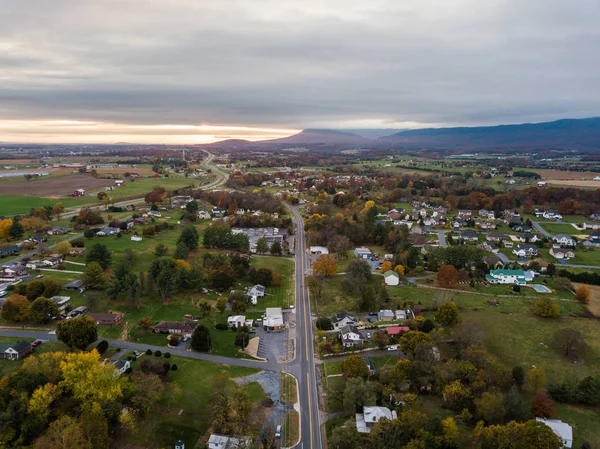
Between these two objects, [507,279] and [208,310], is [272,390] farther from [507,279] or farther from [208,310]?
[507,279]

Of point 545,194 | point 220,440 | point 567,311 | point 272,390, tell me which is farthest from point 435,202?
point 220,440

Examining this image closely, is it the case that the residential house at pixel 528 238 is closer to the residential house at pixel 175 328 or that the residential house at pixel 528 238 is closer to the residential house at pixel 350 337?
the residential house at pixel 350 337

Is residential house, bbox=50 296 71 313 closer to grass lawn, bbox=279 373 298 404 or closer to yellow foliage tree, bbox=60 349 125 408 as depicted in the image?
yellow foliage tree, bbox=60 349 125 408

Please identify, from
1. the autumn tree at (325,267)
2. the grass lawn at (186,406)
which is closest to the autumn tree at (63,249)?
the grass lawn at (186,406)

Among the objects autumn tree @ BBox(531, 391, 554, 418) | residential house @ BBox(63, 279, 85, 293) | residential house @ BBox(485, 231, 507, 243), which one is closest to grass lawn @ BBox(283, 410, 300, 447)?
autumn tree @ BBox(531, 391, 554, 418)

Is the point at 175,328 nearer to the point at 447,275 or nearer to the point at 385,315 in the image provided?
the point at 385,315

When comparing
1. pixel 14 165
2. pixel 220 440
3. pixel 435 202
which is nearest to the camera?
pixel 220 440
